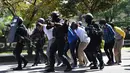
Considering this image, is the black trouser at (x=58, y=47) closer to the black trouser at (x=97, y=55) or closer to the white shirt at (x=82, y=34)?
the black trouser at (x=97, y=55)

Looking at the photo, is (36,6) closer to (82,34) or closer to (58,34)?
(82,34)

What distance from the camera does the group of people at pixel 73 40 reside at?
10.6m

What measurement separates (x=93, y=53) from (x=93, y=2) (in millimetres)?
12207

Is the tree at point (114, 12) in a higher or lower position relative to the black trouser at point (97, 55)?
higher

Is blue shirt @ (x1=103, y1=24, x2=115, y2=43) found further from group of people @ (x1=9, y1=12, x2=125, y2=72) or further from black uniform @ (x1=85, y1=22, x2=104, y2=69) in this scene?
black uniform @ (x1=85, y1=22, x2=104, y2=69)

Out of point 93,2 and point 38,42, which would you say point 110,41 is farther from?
point 93,2

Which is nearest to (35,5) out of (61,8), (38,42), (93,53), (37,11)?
(37,11)

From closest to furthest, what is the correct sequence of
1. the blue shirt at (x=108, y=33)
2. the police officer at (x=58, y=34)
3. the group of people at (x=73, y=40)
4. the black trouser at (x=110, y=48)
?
the police officer at (x=58, y=34)
the group of people at (x=73, y=40)
the blue shirt at (x=108, y=33)
the black trouser at (x=110, y=48)

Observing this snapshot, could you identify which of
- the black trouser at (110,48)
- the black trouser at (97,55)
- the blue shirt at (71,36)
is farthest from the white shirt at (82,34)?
the black trouser at (110,48)

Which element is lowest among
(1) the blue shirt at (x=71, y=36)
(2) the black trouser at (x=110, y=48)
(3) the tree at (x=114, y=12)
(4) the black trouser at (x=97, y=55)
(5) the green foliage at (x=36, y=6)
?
(4) the black trouser at (x=97, y=55)

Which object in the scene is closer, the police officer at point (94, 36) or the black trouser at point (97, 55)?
the police officer at point (94, 36)

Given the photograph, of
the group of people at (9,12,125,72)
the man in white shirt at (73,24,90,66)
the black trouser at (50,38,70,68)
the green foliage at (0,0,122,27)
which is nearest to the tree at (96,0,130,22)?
the green foliage at (0,0,122,27)

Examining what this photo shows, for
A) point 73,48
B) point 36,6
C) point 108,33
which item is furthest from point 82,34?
point 36,6

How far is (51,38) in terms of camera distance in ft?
39.0
